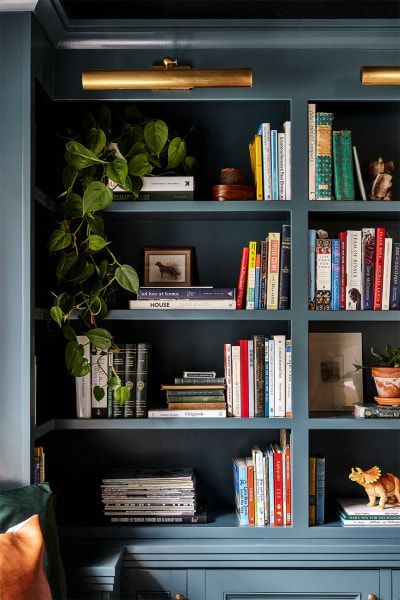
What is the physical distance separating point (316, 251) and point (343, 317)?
0.82ft

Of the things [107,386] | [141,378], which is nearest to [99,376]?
[107,386]

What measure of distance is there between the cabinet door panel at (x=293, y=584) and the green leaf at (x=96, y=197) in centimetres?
129

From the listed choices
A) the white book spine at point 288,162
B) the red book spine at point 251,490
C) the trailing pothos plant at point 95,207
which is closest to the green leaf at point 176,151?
the trailing pothos plant at point 95,207

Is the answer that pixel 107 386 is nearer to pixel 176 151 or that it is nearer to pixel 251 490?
pixel 251 490

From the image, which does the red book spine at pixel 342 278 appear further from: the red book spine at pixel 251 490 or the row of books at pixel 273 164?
the red book spine at pixel 251 490

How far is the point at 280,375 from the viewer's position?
2.31m

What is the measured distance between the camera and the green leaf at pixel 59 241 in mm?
2234

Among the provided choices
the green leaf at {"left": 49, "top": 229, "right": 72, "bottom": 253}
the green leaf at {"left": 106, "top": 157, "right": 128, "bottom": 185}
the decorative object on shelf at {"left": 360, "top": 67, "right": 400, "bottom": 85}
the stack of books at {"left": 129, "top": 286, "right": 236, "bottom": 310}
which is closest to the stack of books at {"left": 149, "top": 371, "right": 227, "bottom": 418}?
the stack of books at {"left": 129, "top": 286, "right": 236, "bottom": 310}

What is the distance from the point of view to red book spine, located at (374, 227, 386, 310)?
233 centimetres

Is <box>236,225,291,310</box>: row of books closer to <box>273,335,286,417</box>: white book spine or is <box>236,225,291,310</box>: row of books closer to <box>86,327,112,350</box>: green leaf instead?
<box>273,335,286,417</box>: white book spine

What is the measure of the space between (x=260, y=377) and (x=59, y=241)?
0.84 metres

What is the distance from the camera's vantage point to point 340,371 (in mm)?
2533

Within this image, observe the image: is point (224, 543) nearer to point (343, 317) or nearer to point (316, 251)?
point (343, 317)

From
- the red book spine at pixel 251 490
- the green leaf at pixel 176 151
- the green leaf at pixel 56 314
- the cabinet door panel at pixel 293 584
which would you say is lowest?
the cabinet door panel at pixel 293 584
